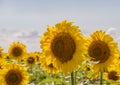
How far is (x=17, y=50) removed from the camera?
18.0 meters

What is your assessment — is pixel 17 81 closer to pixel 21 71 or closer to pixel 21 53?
pixel 21 71

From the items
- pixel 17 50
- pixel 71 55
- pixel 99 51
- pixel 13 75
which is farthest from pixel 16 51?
pixel 71 55

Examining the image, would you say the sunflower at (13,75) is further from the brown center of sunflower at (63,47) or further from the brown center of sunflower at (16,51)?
the brown center of sunflower at (16,51)

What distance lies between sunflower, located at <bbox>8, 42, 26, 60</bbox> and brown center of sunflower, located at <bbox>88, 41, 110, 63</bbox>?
431 inches

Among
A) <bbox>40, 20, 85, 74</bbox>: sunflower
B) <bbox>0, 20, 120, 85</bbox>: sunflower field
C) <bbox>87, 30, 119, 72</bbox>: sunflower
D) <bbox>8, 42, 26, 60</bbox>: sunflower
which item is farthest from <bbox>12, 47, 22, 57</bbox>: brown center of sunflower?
<bbox>40, 20, 85, 74</bbox>: sunflower

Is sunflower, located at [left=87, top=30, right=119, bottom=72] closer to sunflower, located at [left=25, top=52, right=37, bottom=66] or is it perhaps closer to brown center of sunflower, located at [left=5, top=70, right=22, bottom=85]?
brown center of sunflower, located at [left=5, top=70, right=22, bottom=85]

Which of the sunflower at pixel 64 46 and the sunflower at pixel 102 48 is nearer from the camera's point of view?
the sunflower at pixel 64 46

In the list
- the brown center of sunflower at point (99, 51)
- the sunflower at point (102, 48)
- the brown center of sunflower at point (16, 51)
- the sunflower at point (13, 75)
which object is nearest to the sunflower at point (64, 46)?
the brown center of sunflower at point (99, 51)

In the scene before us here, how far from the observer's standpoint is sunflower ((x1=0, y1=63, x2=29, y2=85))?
31.1ft

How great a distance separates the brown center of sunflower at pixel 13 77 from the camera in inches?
374

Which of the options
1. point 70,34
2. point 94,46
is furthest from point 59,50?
point 94,46

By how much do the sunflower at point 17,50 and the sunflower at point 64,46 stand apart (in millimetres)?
12367

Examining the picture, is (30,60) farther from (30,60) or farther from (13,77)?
(13,77)

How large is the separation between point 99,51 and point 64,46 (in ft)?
5.58
